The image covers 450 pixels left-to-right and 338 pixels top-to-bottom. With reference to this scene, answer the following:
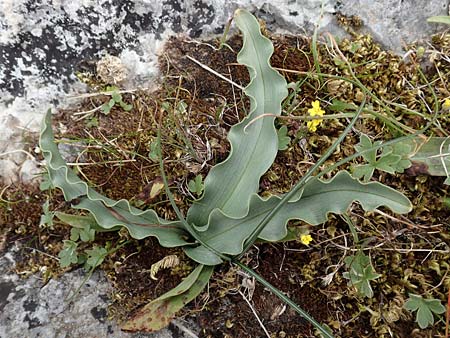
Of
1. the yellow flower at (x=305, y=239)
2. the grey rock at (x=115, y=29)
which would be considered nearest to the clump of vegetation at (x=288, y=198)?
the yellow flower at (x=305, y=239)

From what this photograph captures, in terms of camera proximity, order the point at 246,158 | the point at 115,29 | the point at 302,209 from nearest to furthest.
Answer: the point at 302,209 → the point at 246,158 → the point at 115,29

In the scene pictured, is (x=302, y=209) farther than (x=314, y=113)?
No

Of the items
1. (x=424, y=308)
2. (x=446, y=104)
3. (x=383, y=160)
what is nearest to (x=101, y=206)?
(x=383, y=160)

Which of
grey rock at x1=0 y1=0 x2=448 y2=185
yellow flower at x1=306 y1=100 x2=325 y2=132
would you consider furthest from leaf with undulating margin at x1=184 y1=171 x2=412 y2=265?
grey rock at x1=0 y1=0 x2=448 y2=185

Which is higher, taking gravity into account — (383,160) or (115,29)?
(383,160)

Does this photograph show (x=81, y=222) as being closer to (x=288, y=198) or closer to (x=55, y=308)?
(x=55, y=308)

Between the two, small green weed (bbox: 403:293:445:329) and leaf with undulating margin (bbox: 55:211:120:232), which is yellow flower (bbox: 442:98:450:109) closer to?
small green weed (bbox: 403:293:445:329)

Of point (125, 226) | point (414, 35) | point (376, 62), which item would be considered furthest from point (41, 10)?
point (414, 35)

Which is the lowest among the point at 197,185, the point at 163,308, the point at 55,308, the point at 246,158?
the point at 55,308
